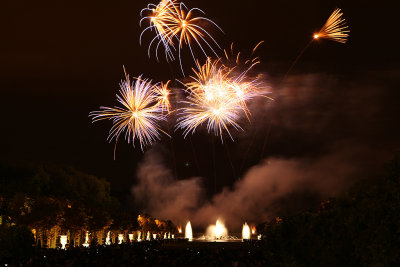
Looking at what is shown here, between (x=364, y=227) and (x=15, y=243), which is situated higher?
(x=15, y=243)

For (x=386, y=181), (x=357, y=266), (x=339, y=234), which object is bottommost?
(x=357, y=266)

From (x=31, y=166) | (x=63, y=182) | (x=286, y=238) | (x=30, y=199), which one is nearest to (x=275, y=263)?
(x=286, y=238)

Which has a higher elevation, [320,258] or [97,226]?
[97,226]

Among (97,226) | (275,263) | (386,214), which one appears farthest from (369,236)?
(97,226)

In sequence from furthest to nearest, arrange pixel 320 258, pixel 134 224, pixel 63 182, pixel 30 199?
pixel 134 224 < pixel 63 182 < pixel 30 199 < pixel 320 258

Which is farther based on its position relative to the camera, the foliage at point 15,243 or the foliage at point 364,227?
the foliage at point 15,243

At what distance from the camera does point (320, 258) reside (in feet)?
48.3

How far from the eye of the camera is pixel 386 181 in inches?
402

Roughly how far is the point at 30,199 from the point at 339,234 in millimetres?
50480

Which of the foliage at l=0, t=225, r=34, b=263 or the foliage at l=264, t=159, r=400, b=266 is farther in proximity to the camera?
the foliage at l=0, t=225, r=34, b=263

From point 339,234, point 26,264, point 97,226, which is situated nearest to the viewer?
point 339,234

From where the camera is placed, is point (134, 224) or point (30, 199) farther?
point (134, 224)

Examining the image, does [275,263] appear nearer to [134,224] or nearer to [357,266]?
[357,266]

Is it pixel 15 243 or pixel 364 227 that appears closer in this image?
pixel 364 227
